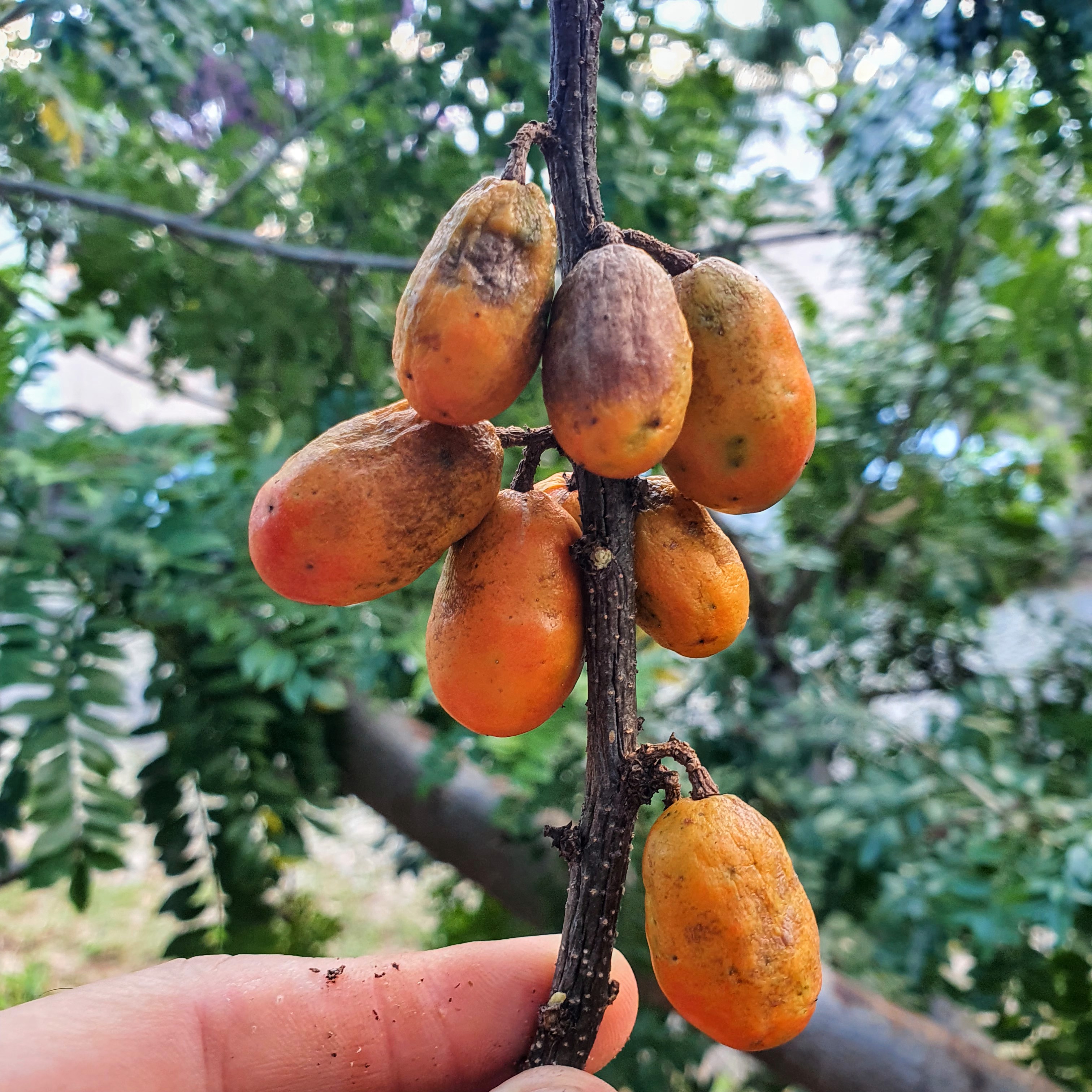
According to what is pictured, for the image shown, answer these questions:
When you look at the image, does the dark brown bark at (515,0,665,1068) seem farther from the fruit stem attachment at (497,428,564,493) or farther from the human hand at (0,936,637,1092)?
the human hand at (0,936,637,1092)

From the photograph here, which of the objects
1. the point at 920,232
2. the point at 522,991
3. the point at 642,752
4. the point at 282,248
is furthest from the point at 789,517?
the point at 642,752

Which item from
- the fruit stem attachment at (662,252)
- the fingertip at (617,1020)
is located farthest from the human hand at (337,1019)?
the fruit stem attachment at (662,252)

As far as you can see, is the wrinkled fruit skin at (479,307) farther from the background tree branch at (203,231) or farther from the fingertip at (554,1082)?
the background tree branch at (203,231)

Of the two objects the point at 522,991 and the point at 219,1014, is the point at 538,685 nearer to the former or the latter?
the point at 522,991

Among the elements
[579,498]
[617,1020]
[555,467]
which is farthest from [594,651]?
[555,467]

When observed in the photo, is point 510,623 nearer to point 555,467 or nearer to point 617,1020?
point 617,1020
